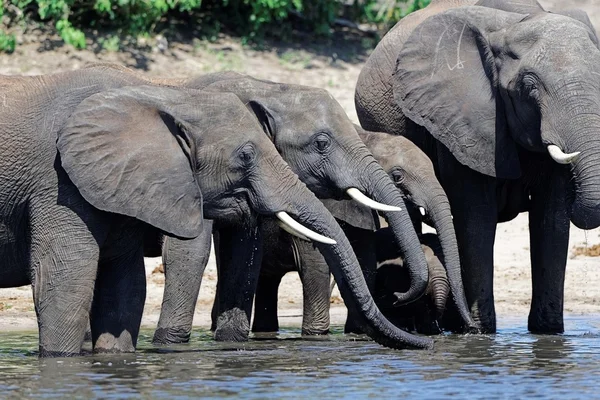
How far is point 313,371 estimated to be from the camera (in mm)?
9547

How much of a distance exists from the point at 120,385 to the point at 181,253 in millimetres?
2069

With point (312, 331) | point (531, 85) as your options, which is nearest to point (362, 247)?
point (312, 331)

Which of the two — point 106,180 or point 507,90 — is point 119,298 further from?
point 507,90

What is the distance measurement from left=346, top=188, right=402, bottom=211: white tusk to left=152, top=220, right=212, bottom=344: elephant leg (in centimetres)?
100

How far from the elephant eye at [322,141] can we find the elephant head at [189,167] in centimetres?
87

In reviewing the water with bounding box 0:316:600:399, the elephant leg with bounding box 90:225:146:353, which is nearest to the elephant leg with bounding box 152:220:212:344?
the water with bounding box 0:316:600:399

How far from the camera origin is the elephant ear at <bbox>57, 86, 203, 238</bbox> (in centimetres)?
923

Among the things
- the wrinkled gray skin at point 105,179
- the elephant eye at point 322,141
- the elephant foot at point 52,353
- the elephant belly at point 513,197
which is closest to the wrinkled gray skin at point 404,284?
the elephant belly at point 513,197

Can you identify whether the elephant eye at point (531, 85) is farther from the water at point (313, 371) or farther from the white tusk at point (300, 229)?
the white tusk at point (300, 229)

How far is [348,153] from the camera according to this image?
10336 mm

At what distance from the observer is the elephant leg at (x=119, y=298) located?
975cm

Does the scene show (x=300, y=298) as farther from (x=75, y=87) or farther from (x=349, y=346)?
(x=75, y=87)

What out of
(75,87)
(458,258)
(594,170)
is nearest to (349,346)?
(458,258)

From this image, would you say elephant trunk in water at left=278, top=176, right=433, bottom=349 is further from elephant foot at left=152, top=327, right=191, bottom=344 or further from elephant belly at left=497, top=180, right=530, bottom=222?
elephant belly at left=497, top=180, right=530, bottom=222
